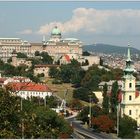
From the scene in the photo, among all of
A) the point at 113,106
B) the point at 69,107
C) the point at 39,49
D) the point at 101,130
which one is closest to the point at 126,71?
the point at 113,106

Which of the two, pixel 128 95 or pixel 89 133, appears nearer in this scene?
pixel 89 133

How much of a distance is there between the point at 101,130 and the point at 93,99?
2790 centimetres

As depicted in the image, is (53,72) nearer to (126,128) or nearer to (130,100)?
(130,100)

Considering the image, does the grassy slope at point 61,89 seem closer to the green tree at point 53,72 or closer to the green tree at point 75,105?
the green tree at point 53,72

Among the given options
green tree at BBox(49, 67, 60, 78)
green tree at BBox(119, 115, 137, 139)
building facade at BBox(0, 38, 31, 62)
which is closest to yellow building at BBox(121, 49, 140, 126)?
green tree at BBox(119, 115, 137, 139)

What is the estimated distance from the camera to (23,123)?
17047mm

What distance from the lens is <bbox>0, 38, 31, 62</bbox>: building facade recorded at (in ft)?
480

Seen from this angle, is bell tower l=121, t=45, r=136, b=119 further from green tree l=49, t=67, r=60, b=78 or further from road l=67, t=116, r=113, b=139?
green tree l=49, t=67, r=60, b=78

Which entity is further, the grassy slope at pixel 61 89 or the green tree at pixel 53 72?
the green tree at pixel 53 72

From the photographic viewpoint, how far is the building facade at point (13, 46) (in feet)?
480

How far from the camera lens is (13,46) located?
488 ft

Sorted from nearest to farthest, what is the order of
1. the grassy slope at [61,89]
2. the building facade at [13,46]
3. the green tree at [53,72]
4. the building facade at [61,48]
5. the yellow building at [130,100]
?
the yellow building at [130,100]
the grassy slope at [61,89]
the green tree at [53,72]
the building facade at [61,48]
the building facade at [13,46]

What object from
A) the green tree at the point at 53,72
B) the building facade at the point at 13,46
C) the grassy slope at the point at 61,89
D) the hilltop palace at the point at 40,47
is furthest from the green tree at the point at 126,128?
the building facade at the point at 13,46

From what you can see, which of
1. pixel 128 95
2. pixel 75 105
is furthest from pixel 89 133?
pixel 75 105
